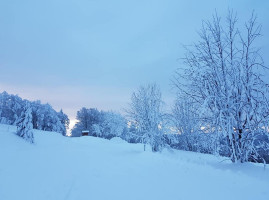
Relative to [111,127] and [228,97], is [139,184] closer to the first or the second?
[228,97]

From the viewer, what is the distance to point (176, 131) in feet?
66.4

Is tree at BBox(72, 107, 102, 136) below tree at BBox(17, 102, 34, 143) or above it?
above

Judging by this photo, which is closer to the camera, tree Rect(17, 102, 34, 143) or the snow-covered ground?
the snow-covered ground

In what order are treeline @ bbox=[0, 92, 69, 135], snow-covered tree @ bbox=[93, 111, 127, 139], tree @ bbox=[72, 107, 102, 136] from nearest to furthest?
treeline @ bbox=[0, 92, 69, 135], snow-covered tree @ bbox=[93, 111, 127, 139], tree @ bbox=[72, 107, 102, 136]

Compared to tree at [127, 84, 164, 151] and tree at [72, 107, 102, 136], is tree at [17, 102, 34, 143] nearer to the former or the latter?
tree at [127, 84, 164, 151]

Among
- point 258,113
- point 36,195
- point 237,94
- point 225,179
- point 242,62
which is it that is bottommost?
point 36,195

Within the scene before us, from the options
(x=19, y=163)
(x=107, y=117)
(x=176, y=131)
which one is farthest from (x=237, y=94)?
(x=107, y=117)

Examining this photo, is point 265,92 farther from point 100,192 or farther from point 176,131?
point 176,131

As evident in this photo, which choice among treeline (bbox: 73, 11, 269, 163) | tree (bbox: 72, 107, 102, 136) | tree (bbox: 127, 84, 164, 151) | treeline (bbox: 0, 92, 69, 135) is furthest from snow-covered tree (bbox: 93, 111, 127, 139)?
treeline (bbox: 73, 11, 269, 163)

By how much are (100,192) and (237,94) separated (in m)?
5.43

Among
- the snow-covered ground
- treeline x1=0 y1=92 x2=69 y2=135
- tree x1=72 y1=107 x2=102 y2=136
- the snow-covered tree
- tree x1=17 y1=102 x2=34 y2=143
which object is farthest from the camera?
tree x1=72 y1=107 x2=102 y2=136

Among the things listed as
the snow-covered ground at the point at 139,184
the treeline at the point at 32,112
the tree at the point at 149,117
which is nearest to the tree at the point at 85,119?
the treeline at the point at 32,112

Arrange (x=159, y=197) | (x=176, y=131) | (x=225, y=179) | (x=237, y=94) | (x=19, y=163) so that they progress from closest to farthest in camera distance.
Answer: (x=159, y=197), (x=225, y=179), (x=237, y=94), (x=19, y=163), (x=176, y=131)

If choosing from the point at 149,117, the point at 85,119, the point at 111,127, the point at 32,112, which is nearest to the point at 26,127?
the point at 149,117
